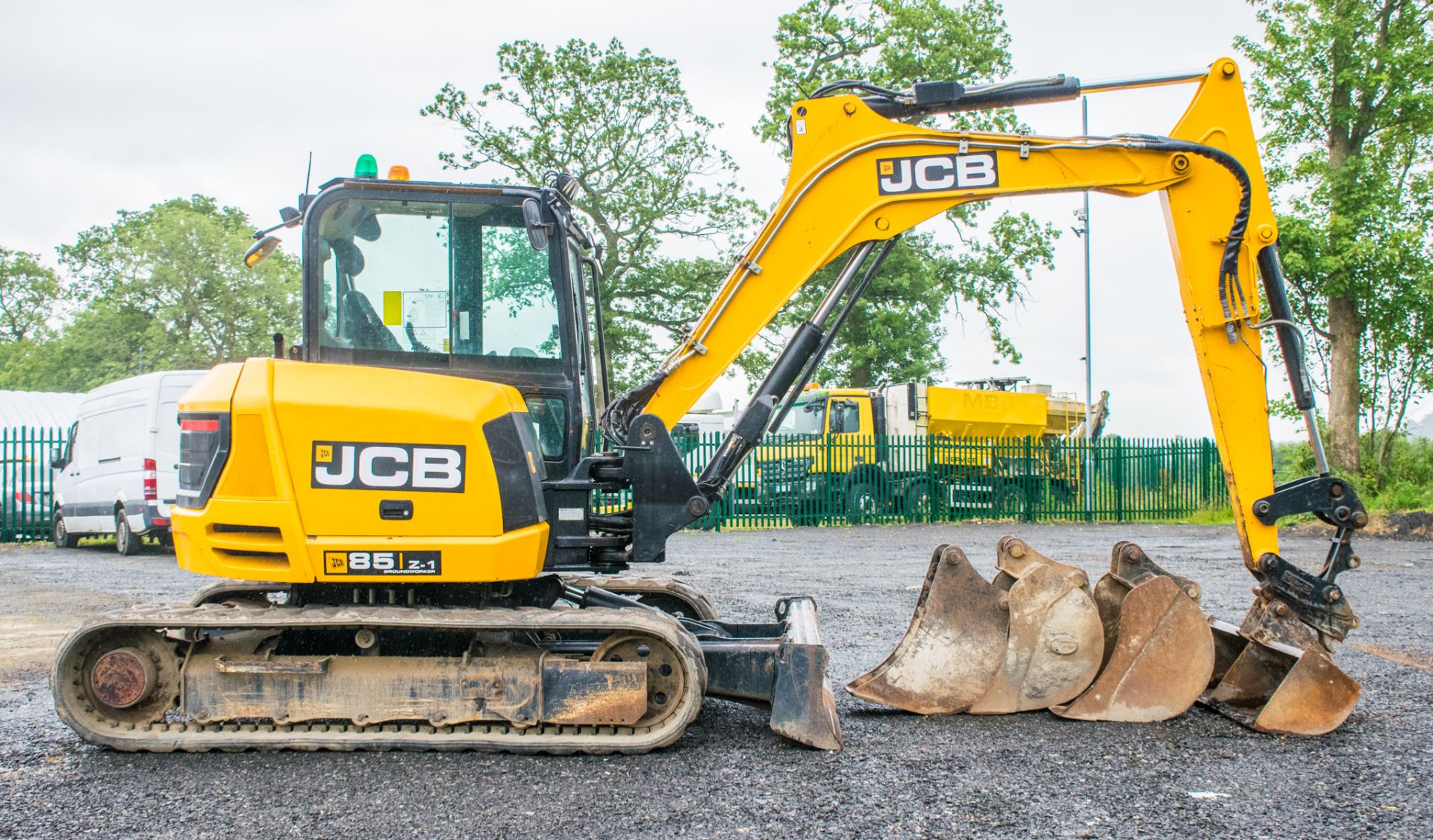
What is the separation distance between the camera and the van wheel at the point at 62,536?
1641cm

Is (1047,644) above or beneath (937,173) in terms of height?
beneath

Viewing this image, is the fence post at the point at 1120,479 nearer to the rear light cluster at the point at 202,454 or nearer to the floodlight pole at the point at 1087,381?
the floodlight pole at the point at 1087,381

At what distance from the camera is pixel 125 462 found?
570 inches

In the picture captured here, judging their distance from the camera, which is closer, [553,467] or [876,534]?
[553,467]

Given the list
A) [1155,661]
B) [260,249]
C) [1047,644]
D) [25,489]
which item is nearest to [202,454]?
[260,249]

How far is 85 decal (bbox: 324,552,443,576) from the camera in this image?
4.70m

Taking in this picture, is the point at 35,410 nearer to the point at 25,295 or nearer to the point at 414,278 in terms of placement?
the point at 414,278

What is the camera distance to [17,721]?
17.4 ft

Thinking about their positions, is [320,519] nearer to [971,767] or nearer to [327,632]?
[327,632]

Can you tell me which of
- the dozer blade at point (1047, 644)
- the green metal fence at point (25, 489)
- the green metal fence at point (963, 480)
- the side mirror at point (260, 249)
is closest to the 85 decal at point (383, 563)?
the side mirror at point (260, 249)

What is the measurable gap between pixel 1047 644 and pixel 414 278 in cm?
354

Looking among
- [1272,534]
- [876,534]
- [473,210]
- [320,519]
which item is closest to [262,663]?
[320,519]

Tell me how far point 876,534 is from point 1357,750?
13795mm

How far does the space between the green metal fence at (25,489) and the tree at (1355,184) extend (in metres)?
22.2
